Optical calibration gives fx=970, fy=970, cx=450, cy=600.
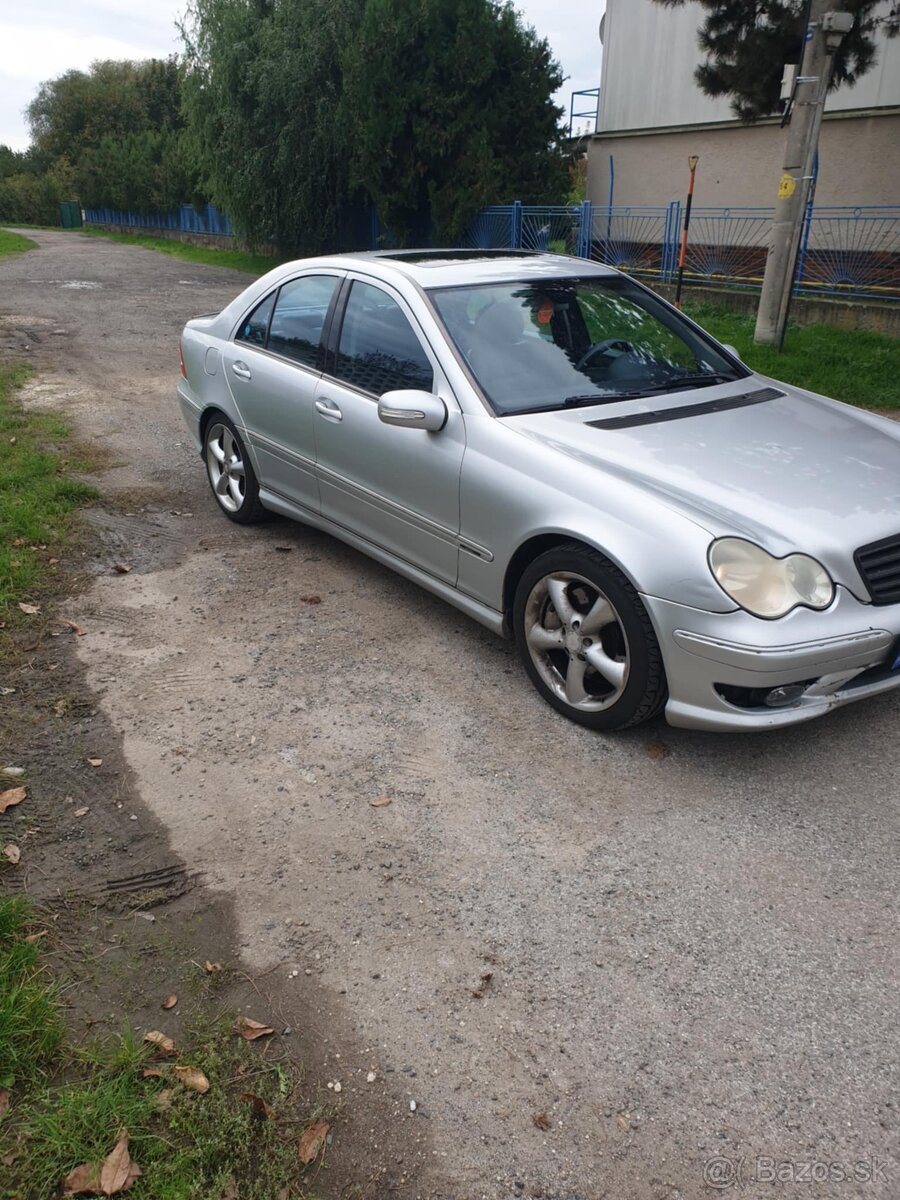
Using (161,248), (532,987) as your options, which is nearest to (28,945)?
(532,987)

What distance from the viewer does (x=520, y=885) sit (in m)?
2.91

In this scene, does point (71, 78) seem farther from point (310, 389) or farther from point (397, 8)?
point (310, 389)

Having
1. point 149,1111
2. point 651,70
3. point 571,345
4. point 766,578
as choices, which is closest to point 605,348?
point 571,345

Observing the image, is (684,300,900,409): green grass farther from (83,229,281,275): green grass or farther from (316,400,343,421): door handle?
(83,229,281,275): green grass

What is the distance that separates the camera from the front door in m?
4.09

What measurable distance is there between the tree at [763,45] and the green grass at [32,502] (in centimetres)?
1010

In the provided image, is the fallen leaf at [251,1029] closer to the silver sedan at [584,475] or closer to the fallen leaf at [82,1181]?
the fallen leaf at [82,1181]

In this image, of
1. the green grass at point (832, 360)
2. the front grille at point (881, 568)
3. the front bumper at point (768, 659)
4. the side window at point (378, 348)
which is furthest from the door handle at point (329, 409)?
the green grass at point (832, 360)

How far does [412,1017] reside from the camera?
97.0 inches

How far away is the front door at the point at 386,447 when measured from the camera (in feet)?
13.4

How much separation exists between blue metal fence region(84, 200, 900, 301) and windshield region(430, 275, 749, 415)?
8.99 metres

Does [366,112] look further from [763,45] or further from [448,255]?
[448,255]

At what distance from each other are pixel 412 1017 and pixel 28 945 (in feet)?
3.52

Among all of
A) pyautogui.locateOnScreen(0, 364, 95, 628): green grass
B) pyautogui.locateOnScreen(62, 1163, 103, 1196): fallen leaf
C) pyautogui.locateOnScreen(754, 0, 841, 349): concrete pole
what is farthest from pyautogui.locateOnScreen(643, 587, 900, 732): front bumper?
pyautogui.locateOnScreen(754, 0, 841, 349): concrete pole
